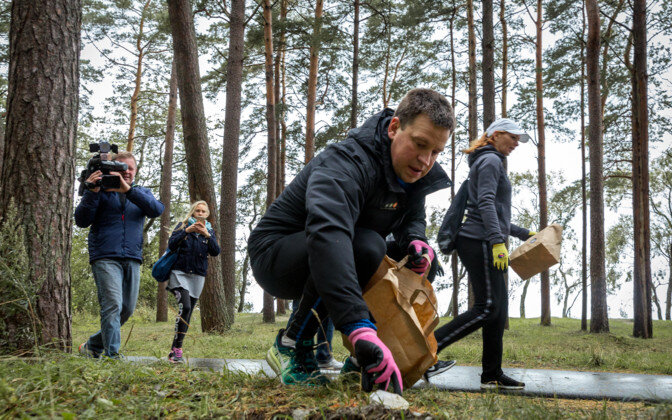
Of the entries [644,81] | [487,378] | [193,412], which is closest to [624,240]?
[644,81]

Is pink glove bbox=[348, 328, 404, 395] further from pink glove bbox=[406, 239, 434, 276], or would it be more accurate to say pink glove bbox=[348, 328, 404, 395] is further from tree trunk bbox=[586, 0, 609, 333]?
tree trunk bbox=[586, 0, 609, 333]

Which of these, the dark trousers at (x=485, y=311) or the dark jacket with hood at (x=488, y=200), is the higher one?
the dark jacket with hood at (x=488, y=200)

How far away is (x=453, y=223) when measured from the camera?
14.6 ft

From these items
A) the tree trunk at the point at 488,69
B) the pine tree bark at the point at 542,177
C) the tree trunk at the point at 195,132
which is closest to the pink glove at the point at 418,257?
the tree trunk at the point at 195,132

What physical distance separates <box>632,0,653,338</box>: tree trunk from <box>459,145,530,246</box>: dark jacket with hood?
9982mm

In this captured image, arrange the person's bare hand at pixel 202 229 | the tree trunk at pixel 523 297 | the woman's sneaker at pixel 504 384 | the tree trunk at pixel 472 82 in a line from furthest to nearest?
the tree trunk at pixel 523 297
the tree trunk at pixel 472 82
the person's bare hand at pixel 202 229
the woman's sneaker at pixel 504 384

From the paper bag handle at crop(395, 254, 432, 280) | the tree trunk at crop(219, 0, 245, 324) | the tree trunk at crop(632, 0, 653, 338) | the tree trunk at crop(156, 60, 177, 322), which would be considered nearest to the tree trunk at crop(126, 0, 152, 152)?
the tree trunk at crop(156, 60, 177, 322)

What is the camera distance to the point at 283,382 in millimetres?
2900

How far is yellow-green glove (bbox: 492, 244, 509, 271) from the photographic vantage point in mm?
4027

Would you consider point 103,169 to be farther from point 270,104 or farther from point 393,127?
point 270,104

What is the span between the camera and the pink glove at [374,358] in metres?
2.20

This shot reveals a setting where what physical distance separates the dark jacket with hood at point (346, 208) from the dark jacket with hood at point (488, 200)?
824mm

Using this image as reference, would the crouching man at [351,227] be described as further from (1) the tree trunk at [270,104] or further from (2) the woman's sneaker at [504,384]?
(1) the tree trunk at [270,104]

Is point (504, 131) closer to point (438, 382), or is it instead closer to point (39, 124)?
point (438, 382)
